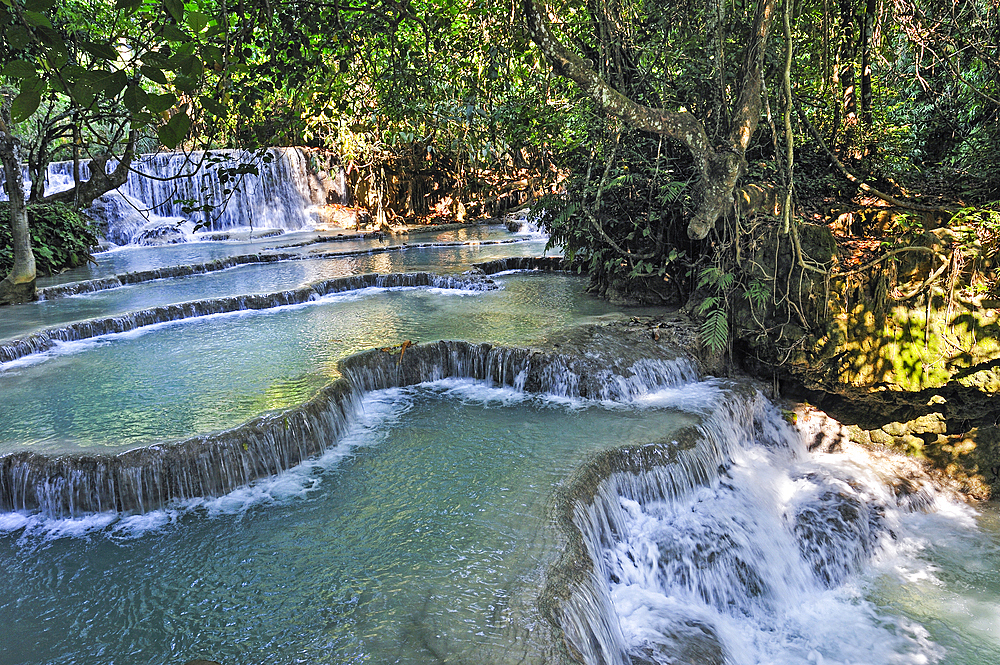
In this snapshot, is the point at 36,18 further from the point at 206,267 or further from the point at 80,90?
the point at 206,267

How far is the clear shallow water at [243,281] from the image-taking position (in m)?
9.33

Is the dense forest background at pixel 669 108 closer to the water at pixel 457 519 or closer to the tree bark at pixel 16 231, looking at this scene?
the tree bark at pixel 16 231

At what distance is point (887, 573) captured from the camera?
5.04 m

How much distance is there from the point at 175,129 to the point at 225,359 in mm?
6331

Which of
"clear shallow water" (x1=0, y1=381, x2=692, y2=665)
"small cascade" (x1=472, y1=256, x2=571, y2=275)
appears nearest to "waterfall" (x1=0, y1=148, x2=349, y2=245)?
"small cascade" (x1=472, y1=256, x2=571, y2=275)

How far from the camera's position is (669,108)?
7105 millimetres

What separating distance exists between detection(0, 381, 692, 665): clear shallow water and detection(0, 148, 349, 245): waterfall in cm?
1307

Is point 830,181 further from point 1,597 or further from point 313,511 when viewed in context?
point 1,597

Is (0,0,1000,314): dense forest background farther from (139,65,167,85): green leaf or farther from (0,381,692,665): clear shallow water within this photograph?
(0,381,692,665): clear shallow water

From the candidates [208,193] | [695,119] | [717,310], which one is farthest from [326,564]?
[208,193]

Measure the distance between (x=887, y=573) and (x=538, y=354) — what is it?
3.53m

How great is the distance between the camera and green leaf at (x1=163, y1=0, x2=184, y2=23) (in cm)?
128

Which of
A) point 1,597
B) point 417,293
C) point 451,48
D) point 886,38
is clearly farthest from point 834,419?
point 1,597

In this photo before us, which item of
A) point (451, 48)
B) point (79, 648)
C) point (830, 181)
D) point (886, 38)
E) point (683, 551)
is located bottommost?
point (683, 551)
